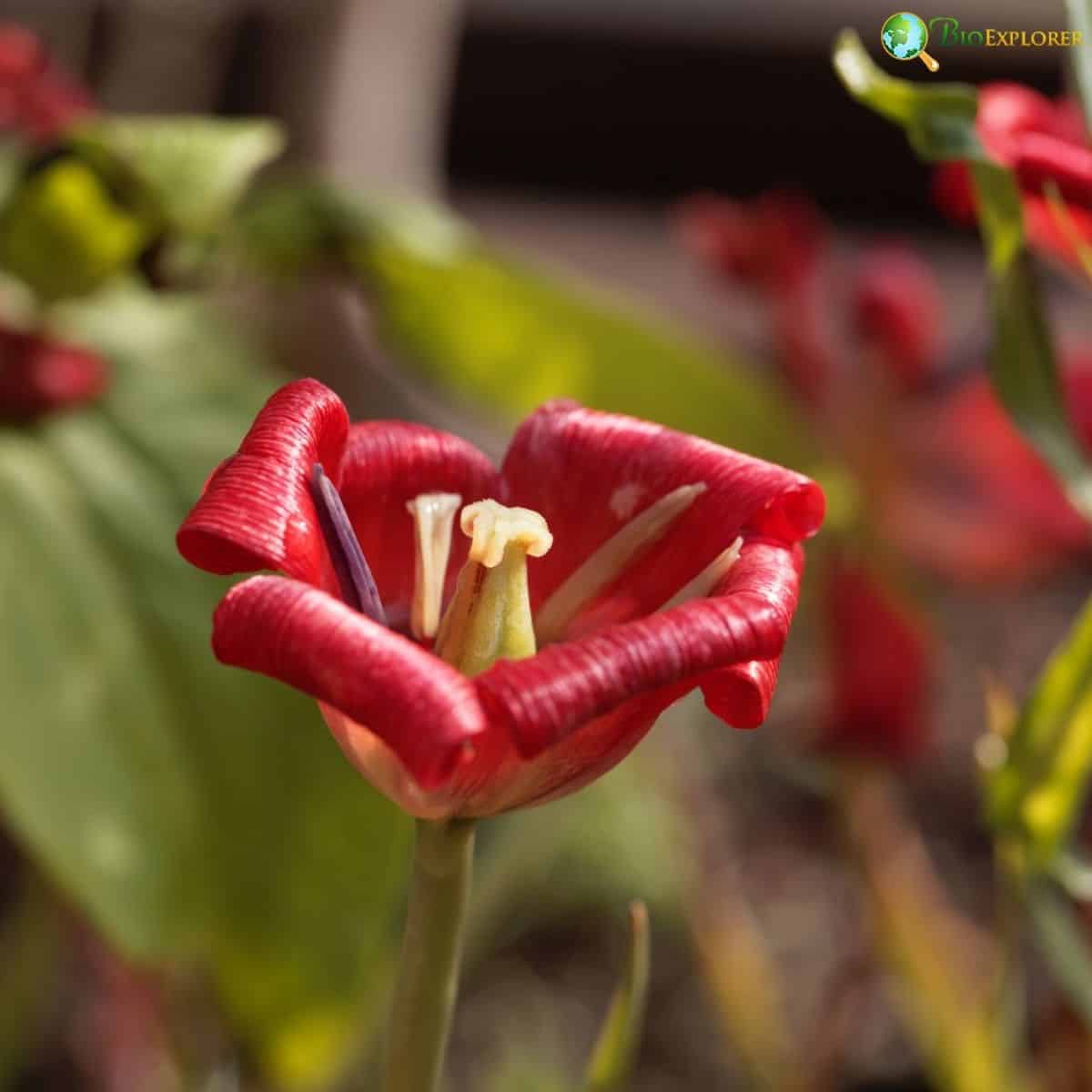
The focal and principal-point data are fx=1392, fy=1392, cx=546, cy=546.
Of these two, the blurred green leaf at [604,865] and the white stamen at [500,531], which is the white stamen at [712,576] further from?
the blurred green leaf at [604,865]

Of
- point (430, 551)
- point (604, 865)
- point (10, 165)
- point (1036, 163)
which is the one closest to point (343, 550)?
point (430, 551)

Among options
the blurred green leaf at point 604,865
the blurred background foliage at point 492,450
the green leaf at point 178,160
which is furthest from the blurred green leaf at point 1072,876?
the blurred green leaf at point 604,865

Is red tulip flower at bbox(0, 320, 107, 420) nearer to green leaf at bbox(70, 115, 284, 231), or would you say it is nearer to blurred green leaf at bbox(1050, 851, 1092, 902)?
A: green leaf at bbox(70, 115, 284, 231)

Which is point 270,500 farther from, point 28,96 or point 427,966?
point 28,96

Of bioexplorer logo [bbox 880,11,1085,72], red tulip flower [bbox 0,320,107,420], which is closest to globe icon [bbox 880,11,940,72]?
bioexplorer logo [bbox 880,11,1085,72]

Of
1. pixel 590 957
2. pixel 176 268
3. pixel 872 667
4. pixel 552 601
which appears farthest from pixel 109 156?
pixel 590 957

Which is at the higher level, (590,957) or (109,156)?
(109,156)

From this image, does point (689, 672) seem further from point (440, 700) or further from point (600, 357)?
point (600, 357)
